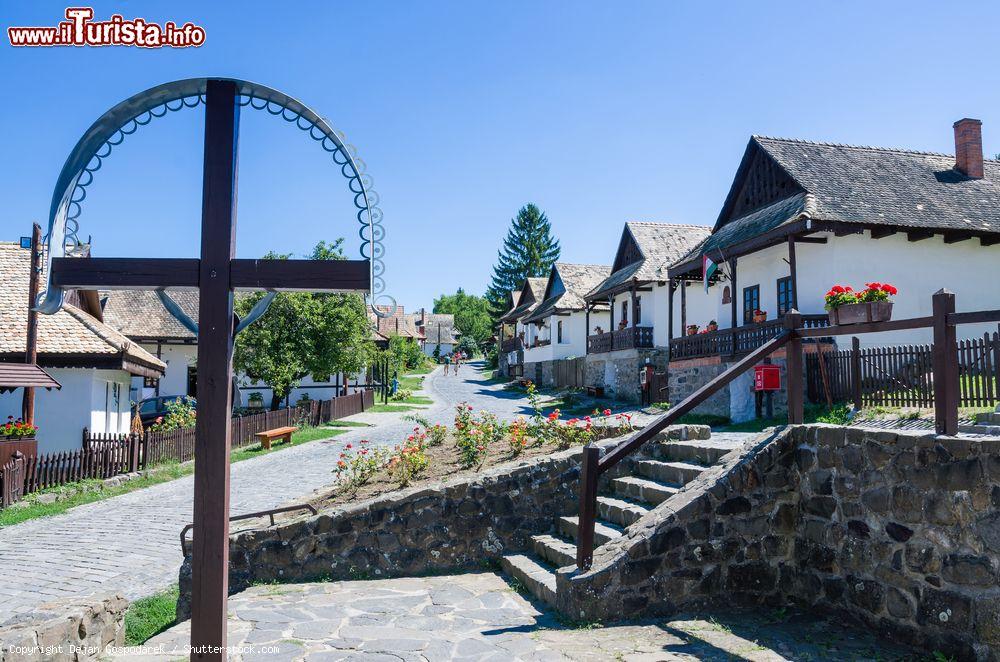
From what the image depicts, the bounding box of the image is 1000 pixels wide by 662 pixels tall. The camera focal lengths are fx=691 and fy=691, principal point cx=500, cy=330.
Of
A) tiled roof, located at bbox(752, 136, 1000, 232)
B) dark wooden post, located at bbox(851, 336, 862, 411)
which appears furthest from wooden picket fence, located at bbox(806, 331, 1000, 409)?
tiled roof, located at bbox(752, 136, 1000, 232)

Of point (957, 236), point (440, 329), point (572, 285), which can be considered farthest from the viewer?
point (440, 329)

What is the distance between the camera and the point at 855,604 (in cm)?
575

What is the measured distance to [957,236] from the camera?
55.8 feet

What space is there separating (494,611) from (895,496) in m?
3.46

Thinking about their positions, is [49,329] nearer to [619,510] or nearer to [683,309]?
[619,510]

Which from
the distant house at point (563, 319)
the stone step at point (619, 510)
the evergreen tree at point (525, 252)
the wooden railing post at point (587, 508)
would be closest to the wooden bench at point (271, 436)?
the stone step at point (619, 510)

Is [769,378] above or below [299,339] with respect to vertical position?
below

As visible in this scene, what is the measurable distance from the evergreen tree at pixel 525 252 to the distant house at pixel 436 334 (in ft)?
64.9

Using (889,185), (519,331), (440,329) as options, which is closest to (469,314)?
(440,329)

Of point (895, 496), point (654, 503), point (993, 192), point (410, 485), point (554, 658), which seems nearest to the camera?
point (554, 658)

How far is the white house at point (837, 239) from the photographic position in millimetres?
16500

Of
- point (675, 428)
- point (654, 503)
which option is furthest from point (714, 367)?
point (654, 503)

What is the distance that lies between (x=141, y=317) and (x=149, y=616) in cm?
2661

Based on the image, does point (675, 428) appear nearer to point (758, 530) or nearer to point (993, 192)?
point (758, 530)
